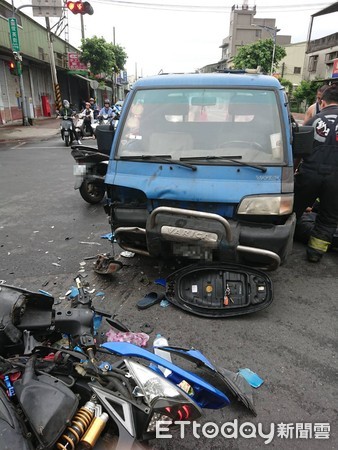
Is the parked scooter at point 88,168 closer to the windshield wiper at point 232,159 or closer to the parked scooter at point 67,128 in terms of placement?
the windshield wiper at point 232,159

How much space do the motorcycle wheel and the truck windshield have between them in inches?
110

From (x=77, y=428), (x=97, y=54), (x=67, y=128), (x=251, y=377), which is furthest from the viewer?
(x=97, y=54)

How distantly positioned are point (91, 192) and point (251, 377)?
4724 millimetres

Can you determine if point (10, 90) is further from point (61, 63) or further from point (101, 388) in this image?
point (101, 388)

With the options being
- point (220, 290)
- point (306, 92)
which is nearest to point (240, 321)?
point (220, 290)

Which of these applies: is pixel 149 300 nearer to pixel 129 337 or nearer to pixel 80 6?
pixel 129 337

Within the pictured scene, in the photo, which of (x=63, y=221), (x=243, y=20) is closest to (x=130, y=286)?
(x=63, y=221)

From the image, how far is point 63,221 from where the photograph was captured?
555 cm

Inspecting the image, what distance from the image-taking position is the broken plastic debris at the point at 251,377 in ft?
7.89

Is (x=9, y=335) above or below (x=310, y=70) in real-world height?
below

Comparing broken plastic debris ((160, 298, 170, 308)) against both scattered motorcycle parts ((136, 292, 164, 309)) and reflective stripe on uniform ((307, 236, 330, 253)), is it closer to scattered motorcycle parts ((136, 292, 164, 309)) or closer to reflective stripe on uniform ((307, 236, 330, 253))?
scattered motorcycle parts ((136, 292, 164, 309))

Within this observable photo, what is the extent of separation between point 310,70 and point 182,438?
148 ft

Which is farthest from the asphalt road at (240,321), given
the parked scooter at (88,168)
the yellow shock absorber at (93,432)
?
the parked scooter at (88,168)

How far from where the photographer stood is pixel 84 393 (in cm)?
193
